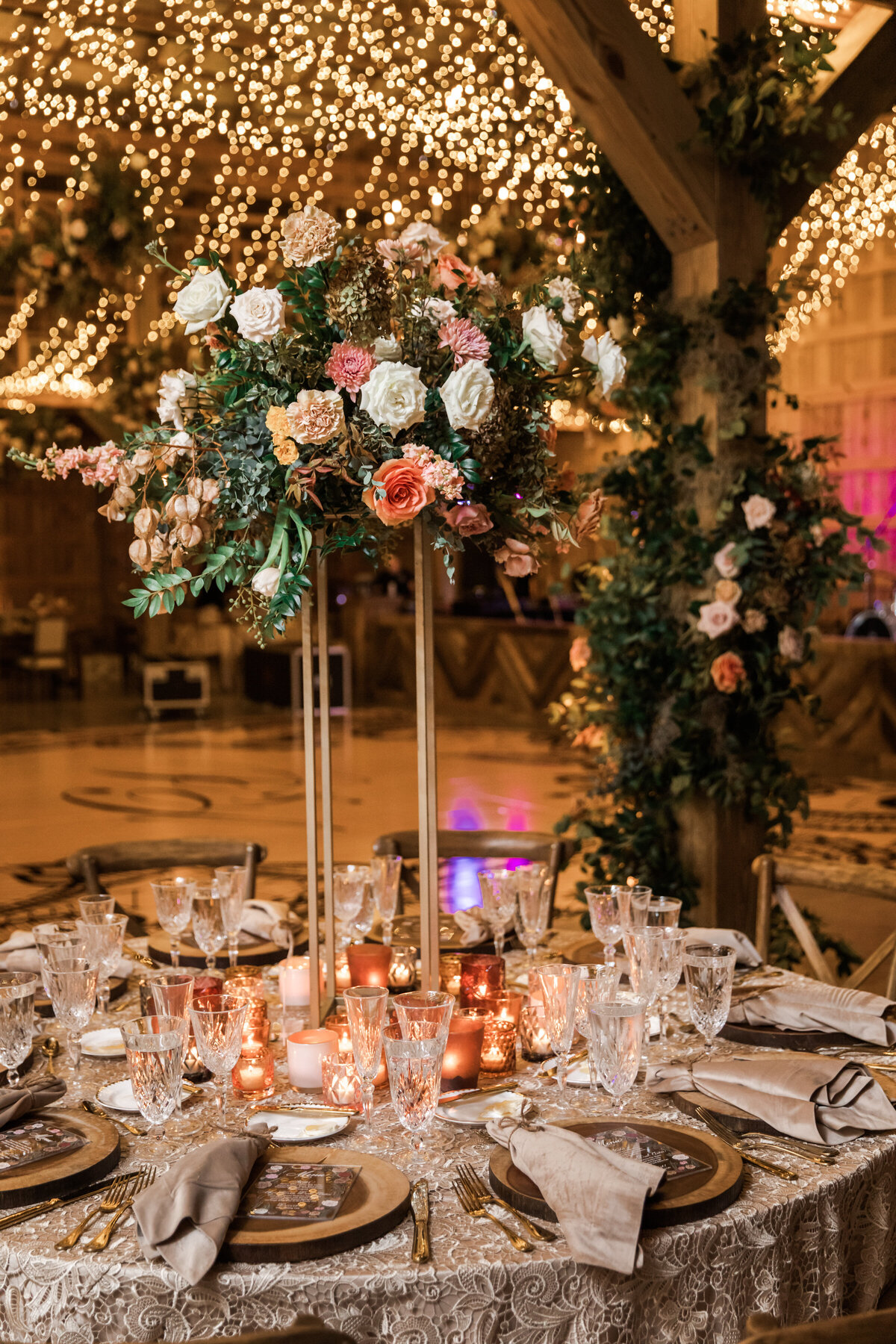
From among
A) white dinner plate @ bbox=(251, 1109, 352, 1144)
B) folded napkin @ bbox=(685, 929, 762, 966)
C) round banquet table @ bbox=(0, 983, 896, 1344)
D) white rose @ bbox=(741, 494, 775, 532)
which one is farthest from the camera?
white rose @ bbox=(741, 494, 775, 532)

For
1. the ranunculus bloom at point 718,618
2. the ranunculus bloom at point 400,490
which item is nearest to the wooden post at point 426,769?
the ranunculus bloom at point 400,490

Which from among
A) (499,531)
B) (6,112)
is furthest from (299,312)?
(6,112)

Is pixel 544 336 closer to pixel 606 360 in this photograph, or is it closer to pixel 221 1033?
pixel 606 360

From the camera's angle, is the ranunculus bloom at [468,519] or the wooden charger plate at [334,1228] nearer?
the wooden charger plate at [334,1228]

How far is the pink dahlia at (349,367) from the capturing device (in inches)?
71.3

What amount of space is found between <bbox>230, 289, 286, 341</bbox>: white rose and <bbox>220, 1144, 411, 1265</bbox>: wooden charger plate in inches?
42.8

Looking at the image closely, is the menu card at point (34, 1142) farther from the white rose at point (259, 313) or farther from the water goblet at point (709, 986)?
the white rose at point (259, 313)

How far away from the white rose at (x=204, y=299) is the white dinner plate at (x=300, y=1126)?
1062 mm

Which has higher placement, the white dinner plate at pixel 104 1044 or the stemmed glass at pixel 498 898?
the stemmed glass at pixel 498 898

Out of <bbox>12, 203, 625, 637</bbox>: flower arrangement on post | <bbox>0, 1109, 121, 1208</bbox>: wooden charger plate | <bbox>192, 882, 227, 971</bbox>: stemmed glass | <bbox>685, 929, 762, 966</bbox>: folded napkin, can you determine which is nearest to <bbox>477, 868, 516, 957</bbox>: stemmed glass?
<bbox>685, 929, 762, 966</bbox>: folded napkin

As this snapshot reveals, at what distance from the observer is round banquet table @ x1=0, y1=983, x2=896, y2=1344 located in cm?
133

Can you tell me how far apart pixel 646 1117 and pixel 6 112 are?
6.05 meters

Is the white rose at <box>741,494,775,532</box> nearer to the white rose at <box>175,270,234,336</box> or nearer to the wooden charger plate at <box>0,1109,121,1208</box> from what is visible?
the white rose at <box>175,270,234,336</box>

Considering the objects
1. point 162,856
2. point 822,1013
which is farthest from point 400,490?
point 162,856
